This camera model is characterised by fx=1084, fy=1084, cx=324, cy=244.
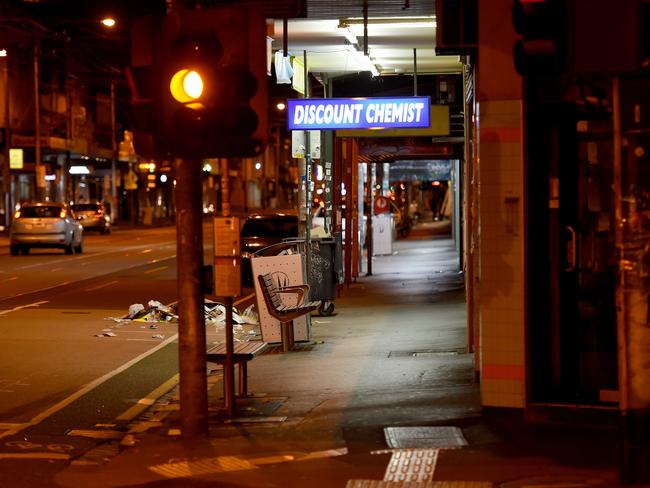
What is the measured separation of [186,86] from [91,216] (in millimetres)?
47268

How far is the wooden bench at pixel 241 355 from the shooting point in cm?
931

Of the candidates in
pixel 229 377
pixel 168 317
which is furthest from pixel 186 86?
pixel 168 317

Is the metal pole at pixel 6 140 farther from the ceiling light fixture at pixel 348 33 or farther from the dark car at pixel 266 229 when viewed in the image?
the ceiling light fixture at pixel 348 33

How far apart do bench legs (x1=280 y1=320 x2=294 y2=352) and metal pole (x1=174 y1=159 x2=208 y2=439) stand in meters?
5.04

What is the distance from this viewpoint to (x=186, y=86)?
759 cm

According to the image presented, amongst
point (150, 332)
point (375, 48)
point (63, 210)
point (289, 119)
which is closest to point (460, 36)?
point (289, 119)

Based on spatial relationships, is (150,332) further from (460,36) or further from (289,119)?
(460,36)

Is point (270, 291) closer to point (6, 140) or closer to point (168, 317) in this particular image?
point (168, 317)

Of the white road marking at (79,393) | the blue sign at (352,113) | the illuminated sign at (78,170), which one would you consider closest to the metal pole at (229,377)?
the white road marking at (79,393)

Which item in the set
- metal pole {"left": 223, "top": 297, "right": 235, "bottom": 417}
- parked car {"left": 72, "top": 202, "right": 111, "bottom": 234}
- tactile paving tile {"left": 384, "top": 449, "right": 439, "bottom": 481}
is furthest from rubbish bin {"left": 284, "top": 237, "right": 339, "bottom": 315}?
parked car {"left": 72, "top": 202, "right": 111, "bottom": 234}

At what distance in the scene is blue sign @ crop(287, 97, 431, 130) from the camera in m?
14.2

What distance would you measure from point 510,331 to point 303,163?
29.2 ft

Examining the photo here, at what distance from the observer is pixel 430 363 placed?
11539 mm

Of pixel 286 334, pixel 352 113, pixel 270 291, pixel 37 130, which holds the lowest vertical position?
pixel 286 334
